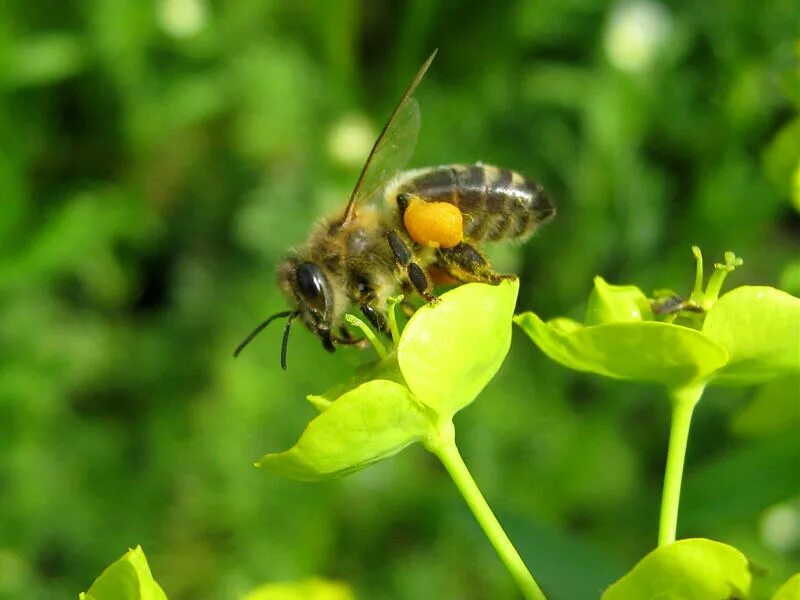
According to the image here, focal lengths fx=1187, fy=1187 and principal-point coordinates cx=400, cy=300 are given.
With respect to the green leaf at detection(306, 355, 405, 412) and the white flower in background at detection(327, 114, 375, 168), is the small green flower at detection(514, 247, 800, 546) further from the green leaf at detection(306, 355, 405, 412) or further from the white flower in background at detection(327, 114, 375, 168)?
the white flower in background at detection(327, 114, 375, 168)

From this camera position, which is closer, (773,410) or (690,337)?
(690,337)

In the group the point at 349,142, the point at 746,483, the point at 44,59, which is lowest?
the point at 349,142

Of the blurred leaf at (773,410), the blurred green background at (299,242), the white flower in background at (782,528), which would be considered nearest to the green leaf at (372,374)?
the blurred leaf at (773,410)

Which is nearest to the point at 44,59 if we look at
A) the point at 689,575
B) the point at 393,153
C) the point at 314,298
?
the point at 393,153

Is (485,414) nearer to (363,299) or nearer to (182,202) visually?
(182,202)

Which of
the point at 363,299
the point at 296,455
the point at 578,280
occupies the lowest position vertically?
the point at 578,280

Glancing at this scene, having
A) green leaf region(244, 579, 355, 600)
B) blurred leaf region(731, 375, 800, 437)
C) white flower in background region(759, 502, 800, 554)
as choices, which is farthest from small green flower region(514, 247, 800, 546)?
white flower in background region(759, 502, 800, 554)

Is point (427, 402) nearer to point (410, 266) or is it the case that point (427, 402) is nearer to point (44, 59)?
point (410, 266)

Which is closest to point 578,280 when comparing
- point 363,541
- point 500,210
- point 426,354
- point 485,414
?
point 485,414
